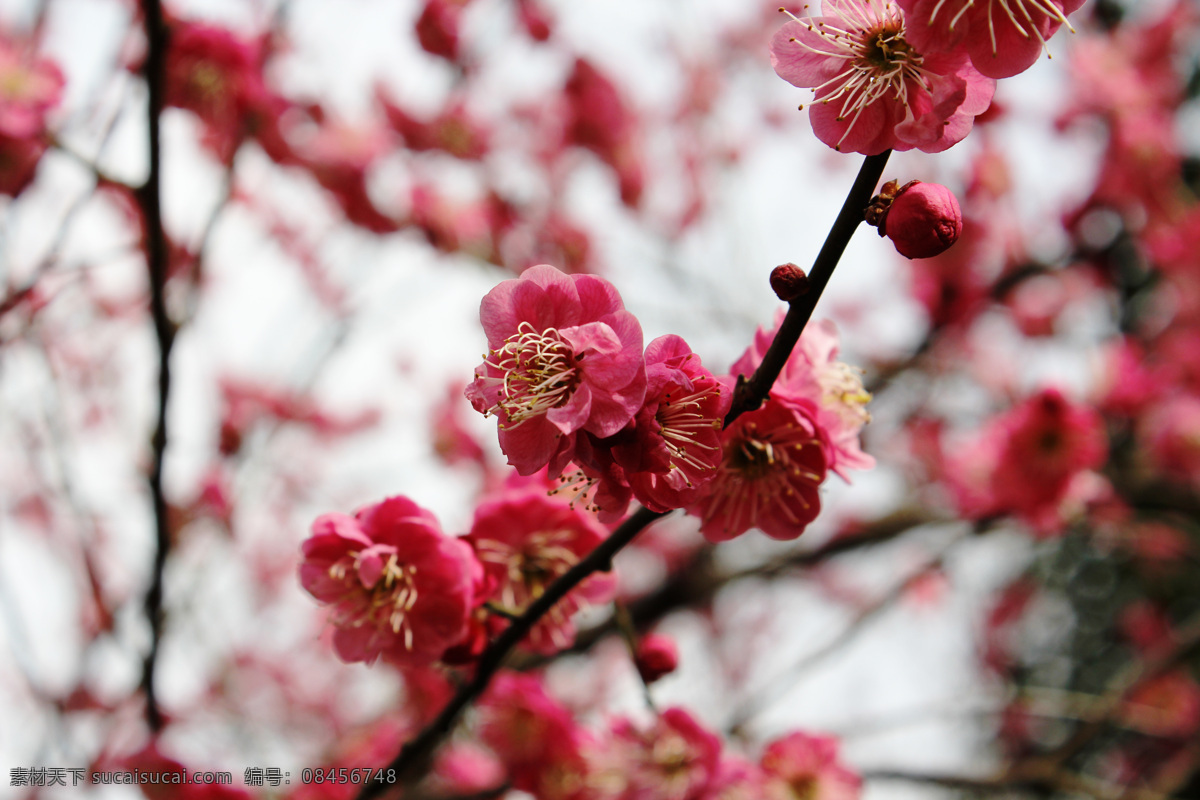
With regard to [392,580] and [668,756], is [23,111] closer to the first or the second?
[392,580]

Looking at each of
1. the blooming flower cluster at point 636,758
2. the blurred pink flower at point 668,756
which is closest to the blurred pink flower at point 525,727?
the blooming flower cluster at point 636,758

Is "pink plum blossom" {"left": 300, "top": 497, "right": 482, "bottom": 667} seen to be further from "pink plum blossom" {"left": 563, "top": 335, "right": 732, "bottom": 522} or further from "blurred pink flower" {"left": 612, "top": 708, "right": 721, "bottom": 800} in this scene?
"blurred pink flower" {"left": 612, "top": 708, "right": 721, "bottom": 800}

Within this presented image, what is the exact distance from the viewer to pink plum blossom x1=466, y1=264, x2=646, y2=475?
876 mm

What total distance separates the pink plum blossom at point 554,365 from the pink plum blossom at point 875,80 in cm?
36

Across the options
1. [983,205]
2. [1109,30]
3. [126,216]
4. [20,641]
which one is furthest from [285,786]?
[1109,30]

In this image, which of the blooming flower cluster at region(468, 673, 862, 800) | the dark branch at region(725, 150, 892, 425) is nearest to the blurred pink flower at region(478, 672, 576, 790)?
the blooming flower cluster at region(468, 673, 862, 800)

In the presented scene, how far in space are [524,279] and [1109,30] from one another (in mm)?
7021

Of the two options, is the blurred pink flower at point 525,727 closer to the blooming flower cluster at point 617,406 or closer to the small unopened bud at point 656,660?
the small unopened bud at point 656,660

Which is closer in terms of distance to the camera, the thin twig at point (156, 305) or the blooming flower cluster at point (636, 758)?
the thin twig at point (156, 305)

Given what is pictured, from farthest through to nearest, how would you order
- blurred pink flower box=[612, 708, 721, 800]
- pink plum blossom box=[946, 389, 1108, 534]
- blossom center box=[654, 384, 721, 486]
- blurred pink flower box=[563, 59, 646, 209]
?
blurred pink flower box=[563, 59, 646, 209], pink plum blossom box=[946, 389, 1108, 534], blurred pink flower box=[612, 708, 721, 800], blossom center box=[654, 384, 721, 486]

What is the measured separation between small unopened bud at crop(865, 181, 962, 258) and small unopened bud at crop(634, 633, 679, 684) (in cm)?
90

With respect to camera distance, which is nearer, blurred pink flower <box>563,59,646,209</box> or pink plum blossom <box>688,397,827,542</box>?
pink plum blossom <box>688,397,827,542</box>

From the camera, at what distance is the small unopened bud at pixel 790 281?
88 cm

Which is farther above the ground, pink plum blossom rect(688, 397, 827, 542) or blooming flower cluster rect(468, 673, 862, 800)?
pink plum blossom rect(688, 397, 827, 542)
